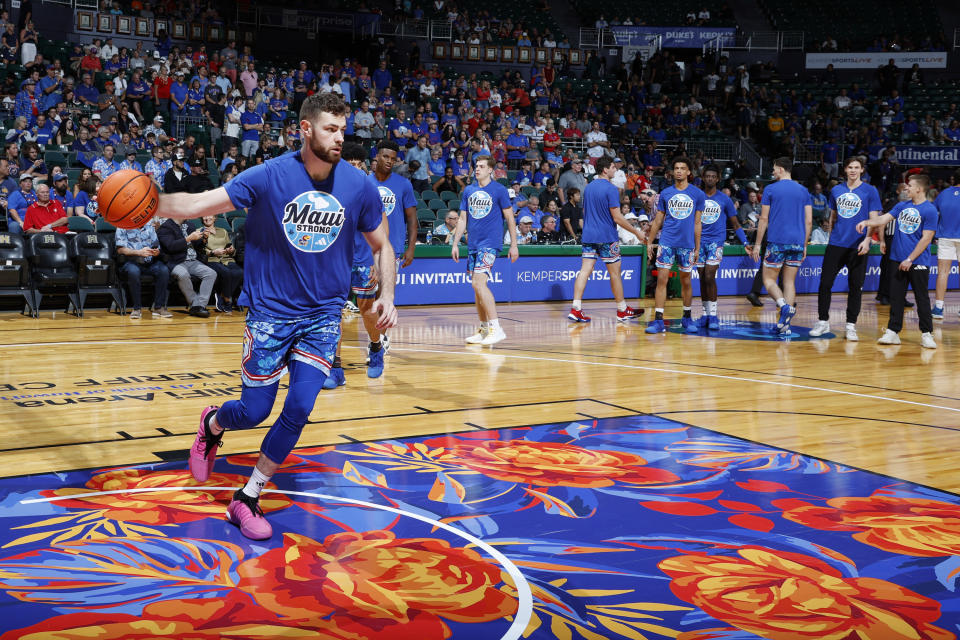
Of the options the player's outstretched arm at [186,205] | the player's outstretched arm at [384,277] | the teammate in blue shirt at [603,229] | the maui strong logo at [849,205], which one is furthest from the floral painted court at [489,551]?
the teammate in blue shirt at [603,229]

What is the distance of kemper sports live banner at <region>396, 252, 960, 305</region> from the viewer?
1352 cm

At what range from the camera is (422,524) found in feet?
13.8

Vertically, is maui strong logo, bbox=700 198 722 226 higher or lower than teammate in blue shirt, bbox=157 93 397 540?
higher

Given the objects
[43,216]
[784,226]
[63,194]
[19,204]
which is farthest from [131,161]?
[784,226]

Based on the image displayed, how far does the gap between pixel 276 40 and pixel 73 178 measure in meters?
12.1

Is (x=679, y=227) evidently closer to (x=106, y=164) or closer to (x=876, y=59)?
(x=106, y=164)

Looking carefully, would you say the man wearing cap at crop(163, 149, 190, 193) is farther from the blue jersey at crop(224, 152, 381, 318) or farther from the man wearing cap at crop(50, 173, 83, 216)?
the blue jersey at crop(224, 152, 381, 318)

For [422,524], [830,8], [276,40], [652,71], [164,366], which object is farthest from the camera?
[830,8]

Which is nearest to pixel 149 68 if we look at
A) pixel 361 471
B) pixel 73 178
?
pixel 73 178

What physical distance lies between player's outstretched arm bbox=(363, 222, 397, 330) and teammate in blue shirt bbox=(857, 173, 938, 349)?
6969mm

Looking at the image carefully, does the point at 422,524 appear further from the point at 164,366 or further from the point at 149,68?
the point at 149,68

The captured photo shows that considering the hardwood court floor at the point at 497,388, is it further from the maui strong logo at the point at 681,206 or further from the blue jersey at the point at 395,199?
the maui strong logo at the point at 681,206

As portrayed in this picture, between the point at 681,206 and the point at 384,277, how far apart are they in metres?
7.04

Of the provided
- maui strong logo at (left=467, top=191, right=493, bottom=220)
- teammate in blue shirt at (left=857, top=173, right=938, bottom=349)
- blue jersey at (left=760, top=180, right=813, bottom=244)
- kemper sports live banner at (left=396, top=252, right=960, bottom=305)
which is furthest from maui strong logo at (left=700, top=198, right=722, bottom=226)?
kemper sports live banner at (left=396, top=252, right=960, bottom=305)
